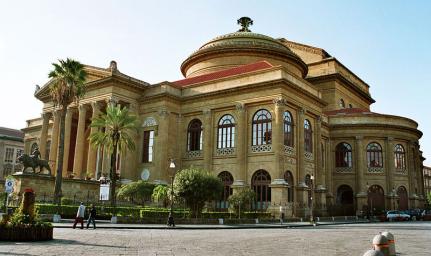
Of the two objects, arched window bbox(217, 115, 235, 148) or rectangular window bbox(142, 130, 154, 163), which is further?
rectangular window bbox(142, 130, 154, 163)

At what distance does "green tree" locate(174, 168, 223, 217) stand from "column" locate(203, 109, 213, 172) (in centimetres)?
1027

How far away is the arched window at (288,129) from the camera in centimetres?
3928

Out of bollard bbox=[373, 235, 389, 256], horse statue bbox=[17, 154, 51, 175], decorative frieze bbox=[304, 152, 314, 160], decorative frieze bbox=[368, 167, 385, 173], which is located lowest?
bollard bbox=[373, 235, 389, 256]

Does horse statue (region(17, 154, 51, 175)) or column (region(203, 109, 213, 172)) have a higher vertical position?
column (region(203, 109, 213, 172))

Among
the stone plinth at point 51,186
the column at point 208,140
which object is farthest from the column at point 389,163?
the stone plinth at point 51,186

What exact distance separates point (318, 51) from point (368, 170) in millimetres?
19297

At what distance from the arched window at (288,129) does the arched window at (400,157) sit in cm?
1870

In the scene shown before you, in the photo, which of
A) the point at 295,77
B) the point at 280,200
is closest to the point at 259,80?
the point at 295,77

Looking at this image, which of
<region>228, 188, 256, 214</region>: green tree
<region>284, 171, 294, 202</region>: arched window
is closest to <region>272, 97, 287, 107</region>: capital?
<region>284, 171, 294, 202</region>: arched window

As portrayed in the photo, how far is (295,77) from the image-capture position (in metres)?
40.5

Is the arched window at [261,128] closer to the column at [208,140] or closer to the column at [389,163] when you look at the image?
the column at [208,140]

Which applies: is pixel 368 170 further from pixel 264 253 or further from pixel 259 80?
pixel 264 253

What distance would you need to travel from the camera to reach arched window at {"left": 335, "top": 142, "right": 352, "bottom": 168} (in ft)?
169

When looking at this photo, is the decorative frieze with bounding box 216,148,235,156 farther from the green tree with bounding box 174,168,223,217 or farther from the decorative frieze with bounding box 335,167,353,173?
the decorative frieze with bounding box 335,167,353,173
